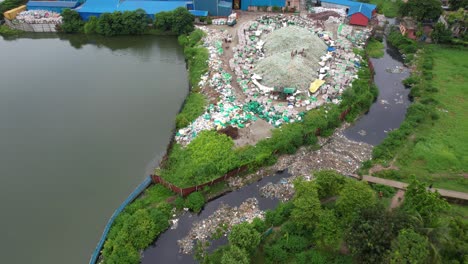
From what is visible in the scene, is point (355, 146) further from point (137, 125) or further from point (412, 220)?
point (137, 125)

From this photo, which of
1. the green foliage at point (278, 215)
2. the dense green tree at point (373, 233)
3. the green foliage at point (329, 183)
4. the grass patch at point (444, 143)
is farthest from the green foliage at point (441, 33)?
the dense green tree at point (373, 233)

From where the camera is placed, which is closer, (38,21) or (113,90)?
(113,90)

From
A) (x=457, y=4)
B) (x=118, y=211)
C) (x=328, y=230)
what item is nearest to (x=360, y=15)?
(x=457, y=4)

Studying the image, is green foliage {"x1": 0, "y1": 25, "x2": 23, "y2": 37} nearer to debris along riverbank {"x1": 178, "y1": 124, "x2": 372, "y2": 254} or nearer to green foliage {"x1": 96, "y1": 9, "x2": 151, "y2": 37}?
green foliage {"x1": 96, "y1": 9, "x2": 151, "y2": 37}

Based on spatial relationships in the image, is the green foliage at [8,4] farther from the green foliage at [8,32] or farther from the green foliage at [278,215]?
the green foliage at [278,215]

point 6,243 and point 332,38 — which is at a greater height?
point 332,38

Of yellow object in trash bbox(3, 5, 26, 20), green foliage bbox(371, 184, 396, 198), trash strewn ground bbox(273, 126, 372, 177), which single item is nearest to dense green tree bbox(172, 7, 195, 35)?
yellow object in trash bbox(3, 5, 26, 20)

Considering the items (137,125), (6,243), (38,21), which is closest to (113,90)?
(137,125)
